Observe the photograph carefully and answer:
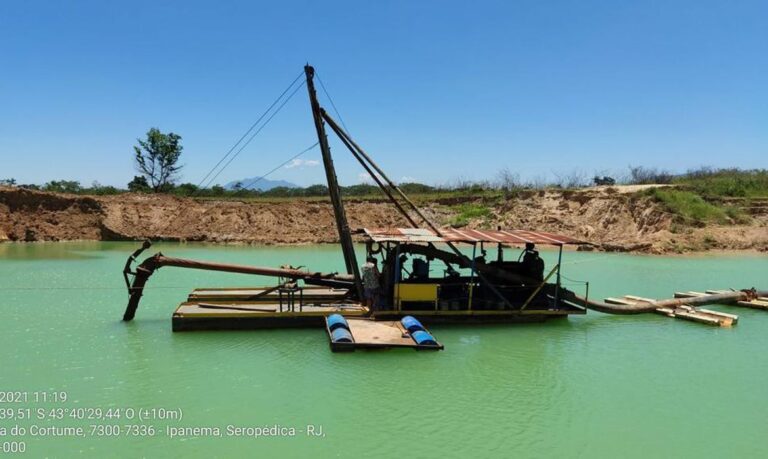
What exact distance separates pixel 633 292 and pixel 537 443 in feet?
49.6

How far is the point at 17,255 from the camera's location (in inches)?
1239

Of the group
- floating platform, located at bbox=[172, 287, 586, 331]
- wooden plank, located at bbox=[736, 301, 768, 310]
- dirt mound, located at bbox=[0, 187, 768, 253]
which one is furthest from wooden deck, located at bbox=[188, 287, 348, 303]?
dirt mound, located at bbox=[0, 187, 768, 253]

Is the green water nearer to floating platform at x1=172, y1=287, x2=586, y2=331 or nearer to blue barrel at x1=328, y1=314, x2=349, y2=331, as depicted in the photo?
floating platform at x1=172, y1=287, x2=586, y2=331

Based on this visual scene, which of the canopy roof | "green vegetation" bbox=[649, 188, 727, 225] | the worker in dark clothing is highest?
"green vegetation" bbox=[649, 188, 727, 225]

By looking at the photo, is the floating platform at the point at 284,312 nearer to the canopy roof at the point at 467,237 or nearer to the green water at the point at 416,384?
the green water at the point at 416,384

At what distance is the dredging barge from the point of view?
44.2 ft

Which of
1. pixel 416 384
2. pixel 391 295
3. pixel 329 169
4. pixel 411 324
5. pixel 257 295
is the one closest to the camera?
pixel 416 384

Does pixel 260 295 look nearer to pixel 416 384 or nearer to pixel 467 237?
pixel 467 237

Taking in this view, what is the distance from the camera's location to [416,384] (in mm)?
10344

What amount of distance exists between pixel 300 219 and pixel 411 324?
3482cm

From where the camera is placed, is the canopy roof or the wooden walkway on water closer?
the canopy roof

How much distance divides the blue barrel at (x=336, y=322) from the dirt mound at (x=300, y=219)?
29.1 metres

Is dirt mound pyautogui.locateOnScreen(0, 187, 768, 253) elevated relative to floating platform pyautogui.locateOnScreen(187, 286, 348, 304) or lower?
elevated

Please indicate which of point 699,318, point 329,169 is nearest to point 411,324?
point 329,169
